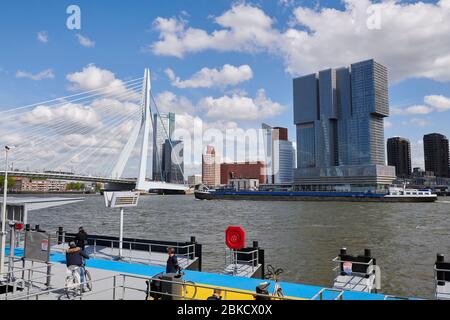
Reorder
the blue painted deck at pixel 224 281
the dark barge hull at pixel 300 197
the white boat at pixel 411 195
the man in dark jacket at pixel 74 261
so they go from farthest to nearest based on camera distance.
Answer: the dark barge hull at pixel 300 197 < the white boat at pixel 411 195 < the man in dark jacket at pixel 74 261 < the blue painted deck at pixel 224 281

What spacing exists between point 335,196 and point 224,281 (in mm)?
112590

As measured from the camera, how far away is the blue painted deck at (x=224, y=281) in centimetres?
970

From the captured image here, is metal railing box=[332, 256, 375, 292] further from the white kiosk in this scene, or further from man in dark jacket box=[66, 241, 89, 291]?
the white kiosk

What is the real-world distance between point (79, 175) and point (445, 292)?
3527 inches

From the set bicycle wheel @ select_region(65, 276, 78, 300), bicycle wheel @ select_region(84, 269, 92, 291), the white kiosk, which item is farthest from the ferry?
bicycle wheel @ select_region(65, 276, 78, 300)

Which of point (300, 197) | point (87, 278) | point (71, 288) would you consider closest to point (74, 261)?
point (71, 288)

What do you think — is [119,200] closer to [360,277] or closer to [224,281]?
[224,281]

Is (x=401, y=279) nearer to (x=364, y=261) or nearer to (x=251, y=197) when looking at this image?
(x=364, y=261)

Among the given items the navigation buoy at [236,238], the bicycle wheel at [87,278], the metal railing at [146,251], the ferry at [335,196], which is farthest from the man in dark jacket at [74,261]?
the ferry at [335,196]

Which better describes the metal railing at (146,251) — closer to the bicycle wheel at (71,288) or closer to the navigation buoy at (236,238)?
the navigation buoy at (236,238)

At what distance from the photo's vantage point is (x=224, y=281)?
37.8 ft

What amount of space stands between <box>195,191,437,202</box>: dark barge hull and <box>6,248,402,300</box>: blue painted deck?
102 metres

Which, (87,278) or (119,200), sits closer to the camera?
(87,278)
